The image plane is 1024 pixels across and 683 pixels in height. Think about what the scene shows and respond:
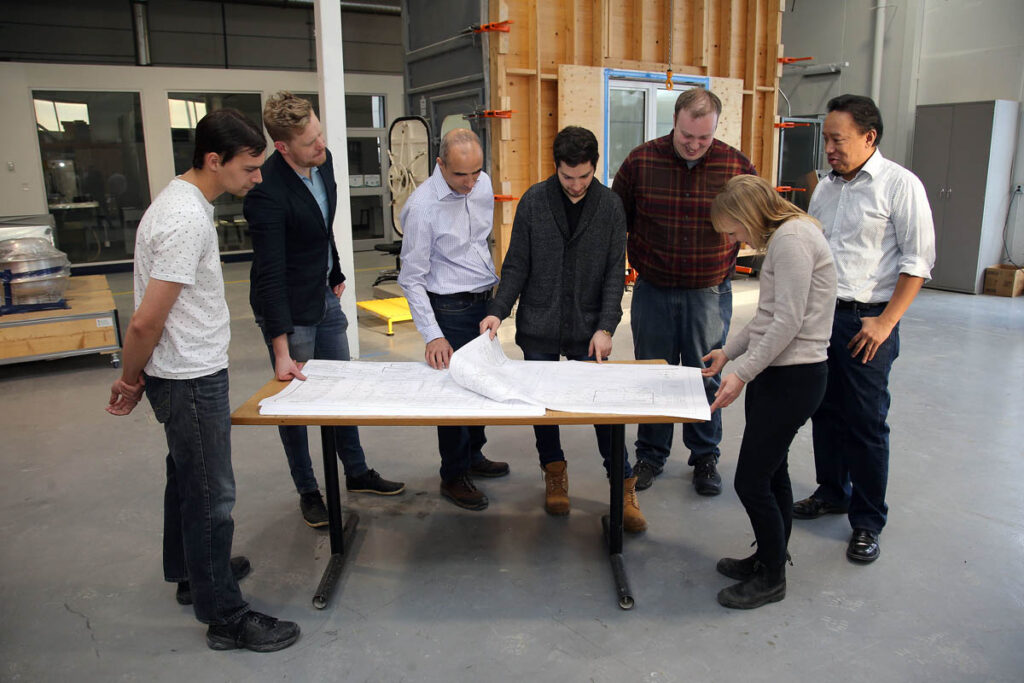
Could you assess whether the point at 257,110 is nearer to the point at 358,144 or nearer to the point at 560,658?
the point at 358,144

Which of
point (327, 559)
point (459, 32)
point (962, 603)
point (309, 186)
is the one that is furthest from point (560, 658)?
point (459, 32)

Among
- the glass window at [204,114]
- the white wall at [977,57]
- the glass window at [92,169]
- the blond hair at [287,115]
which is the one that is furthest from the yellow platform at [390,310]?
the white wall at [977,57]

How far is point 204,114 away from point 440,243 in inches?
354

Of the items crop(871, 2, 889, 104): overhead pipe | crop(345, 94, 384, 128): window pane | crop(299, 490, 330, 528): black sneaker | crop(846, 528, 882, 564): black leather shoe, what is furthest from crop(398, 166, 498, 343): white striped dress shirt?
crop(345, 94, 384, 128): window pane

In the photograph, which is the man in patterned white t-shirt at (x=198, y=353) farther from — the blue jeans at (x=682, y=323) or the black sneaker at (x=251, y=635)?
the blue jeans at (x=682, y=323)

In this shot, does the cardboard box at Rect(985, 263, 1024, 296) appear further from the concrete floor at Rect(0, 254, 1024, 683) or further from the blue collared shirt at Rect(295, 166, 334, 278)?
the blue collared shirt at Rect(295, 166, 334, 278)

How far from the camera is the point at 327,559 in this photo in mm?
2729

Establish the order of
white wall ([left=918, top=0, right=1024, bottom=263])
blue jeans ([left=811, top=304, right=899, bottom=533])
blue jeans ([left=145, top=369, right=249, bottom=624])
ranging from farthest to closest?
white wall ([left=918, top=0, right=1024, bottom=263]) → blue jeans ([left=811, top=304, right=899, bottom=533]) → blue jeans ([left=145, top=369, right=249, bottom=624])

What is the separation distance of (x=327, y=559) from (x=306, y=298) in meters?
0.97

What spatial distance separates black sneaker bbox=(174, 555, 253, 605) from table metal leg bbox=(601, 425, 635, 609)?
128 cm

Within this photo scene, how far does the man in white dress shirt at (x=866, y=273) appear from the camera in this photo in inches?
97.7

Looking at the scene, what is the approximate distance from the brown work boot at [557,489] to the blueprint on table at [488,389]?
2.05 ft

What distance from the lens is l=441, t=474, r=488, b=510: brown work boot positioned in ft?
10.1

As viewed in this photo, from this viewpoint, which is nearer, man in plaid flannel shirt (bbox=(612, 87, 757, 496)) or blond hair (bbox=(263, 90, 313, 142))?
blond hair (bbox=(263, 90, 313, 142))
